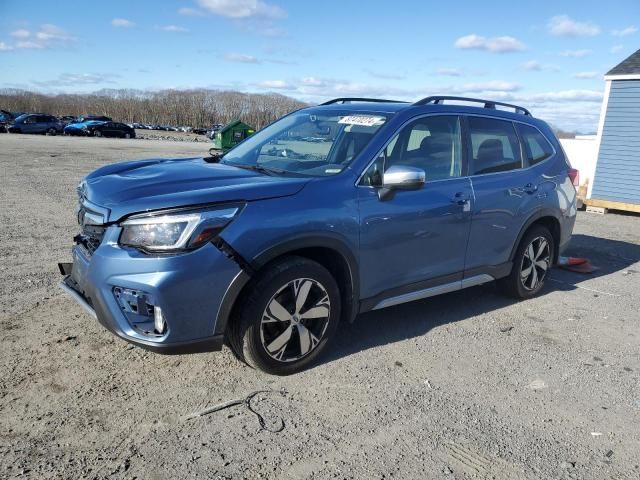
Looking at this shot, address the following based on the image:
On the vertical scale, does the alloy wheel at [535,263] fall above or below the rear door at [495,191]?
below

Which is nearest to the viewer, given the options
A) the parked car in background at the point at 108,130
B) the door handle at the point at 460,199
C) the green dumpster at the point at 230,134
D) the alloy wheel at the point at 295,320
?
the alloy wheel at the point at 295,320

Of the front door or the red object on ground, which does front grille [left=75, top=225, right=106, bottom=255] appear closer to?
the front door

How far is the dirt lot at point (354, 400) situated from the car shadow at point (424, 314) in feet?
0.08

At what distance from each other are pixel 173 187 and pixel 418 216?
185 cm

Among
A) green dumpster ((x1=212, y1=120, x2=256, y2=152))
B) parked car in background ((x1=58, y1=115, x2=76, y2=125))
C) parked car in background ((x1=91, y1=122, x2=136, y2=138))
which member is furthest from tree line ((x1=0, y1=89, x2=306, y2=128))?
green dumpster ((x1=212, y1=120, x2=256, y2=152))

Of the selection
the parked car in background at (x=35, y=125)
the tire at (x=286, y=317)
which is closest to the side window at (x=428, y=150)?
the tire at (x=286, y=317)

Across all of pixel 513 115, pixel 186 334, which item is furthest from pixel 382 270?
pixel 513 115

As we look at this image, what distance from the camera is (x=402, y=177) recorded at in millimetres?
3826

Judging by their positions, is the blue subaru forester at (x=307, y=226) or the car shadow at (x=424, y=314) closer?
the blue subaru forester at (x=307, y=226)

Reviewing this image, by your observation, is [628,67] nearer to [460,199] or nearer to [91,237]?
[460,199]

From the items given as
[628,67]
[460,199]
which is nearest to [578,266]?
[460,199]

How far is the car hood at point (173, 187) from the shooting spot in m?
3.22

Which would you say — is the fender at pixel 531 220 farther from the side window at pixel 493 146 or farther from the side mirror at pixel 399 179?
the side mirror at pixel 399 179

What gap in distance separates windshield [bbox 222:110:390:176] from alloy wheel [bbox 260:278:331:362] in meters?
0.87
